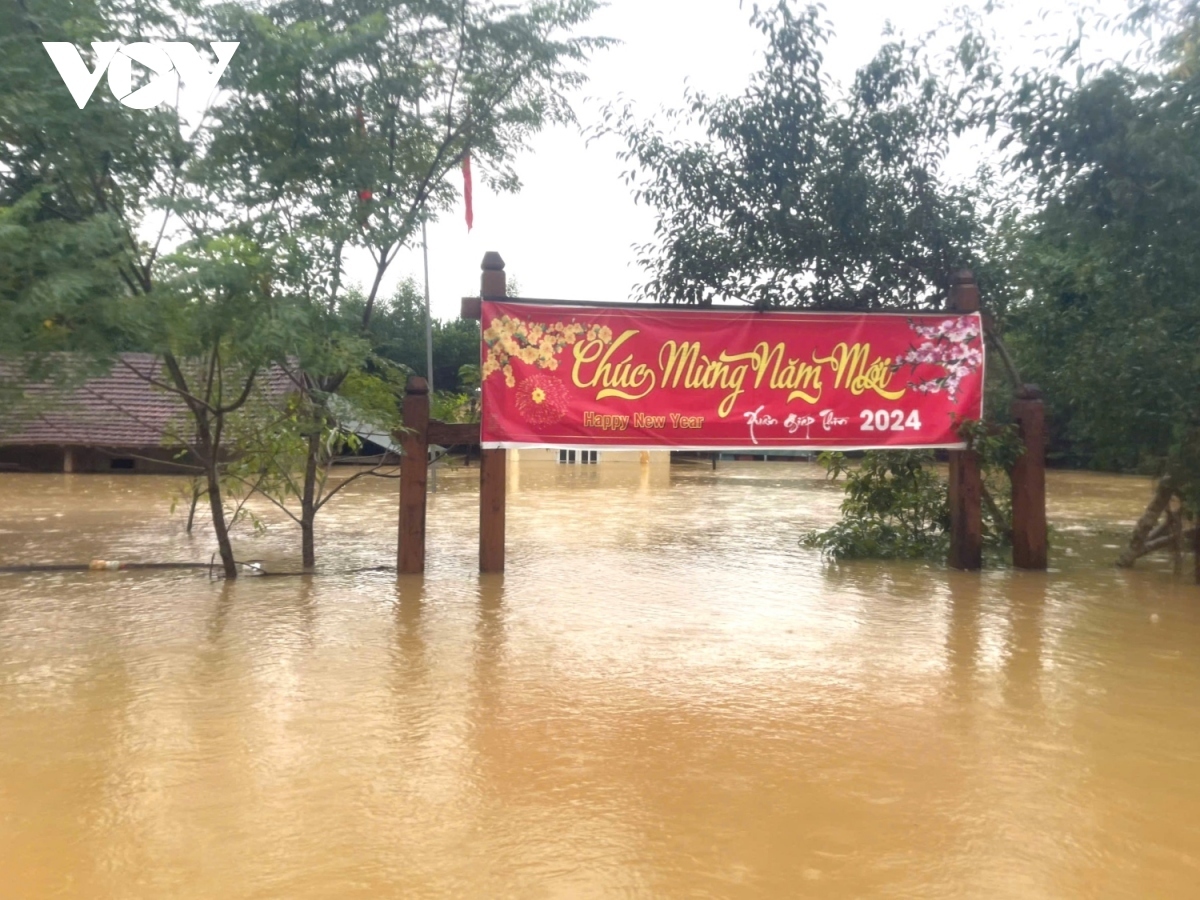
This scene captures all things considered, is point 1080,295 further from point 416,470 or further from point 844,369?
point 416,470

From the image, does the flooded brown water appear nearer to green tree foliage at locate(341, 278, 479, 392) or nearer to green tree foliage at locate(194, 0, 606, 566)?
green tree foliage at locate(194, 0, 606, 566)

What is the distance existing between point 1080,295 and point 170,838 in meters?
10.5

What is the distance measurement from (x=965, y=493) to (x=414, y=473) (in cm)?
519

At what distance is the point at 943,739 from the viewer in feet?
17.0

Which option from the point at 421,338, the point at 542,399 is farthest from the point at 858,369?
the point at 421,338

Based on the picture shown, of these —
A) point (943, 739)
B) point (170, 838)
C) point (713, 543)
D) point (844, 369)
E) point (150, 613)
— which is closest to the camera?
point (170, 838)

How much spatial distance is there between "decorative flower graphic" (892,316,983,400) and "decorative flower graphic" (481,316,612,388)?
294 cm

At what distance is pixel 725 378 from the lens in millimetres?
9766

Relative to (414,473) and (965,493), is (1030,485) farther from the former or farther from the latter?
(414,473)

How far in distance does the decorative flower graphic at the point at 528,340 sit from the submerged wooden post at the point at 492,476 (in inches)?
12.3

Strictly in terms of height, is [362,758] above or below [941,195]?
below

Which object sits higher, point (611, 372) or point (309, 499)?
point (611, 372)

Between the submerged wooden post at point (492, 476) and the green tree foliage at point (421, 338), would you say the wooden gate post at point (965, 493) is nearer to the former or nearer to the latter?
the submerged wooden post at point (492, 476)

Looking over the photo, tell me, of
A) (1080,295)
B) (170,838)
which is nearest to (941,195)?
(1080,295)
